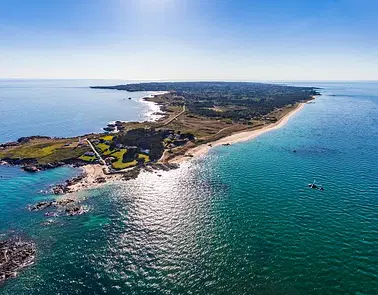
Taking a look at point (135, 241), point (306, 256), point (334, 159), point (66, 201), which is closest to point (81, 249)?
point (135, 241)

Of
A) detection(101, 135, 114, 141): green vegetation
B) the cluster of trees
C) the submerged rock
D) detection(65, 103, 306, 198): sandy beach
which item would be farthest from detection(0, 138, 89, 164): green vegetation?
the submerged rock

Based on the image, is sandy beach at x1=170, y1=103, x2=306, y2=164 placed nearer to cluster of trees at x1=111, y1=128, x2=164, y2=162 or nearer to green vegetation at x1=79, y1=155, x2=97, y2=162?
cluster of trees at x1=111, y1=128, x2=164, y2=162

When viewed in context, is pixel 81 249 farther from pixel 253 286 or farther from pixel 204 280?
pixel 253 286

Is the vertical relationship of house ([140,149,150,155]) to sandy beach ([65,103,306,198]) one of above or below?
above

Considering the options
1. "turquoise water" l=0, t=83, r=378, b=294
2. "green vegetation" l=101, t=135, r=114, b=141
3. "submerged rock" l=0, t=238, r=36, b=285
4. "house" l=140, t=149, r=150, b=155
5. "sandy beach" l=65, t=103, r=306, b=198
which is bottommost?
"submerged rock" l=0, t=238, r=36, b=285

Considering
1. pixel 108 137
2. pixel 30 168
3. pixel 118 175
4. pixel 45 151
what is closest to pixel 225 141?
pixel 108 137

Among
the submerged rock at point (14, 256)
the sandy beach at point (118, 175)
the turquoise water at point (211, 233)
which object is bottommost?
the submerged rock at point (14, 256)

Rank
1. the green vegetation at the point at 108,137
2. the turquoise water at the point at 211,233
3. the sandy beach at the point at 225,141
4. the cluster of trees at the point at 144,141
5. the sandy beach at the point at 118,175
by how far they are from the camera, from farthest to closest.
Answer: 1. the green vegetation at the point at 108,137
2. the sandy beach at the point at 225,141
3. the cluster of trees at the point at 144,141
4. the sandy beach at the point at 118,175
5. the turquoise water at the point at 211,233

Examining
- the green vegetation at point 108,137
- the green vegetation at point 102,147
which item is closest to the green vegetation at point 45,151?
the green vegetation at point 102,147

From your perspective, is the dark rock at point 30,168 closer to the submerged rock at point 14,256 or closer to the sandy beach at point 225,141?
the submerged rock at point 14,256
